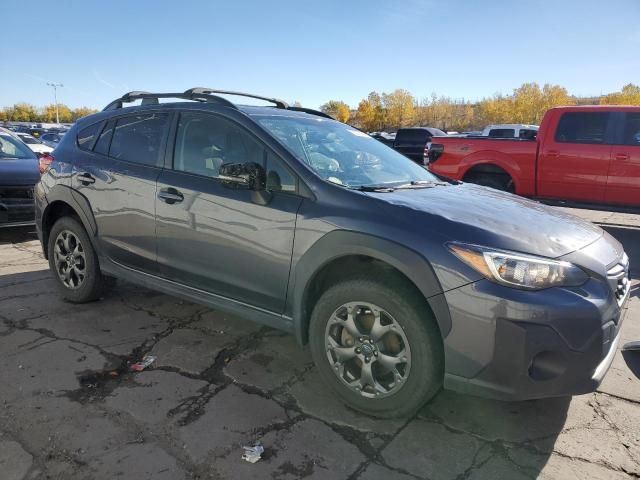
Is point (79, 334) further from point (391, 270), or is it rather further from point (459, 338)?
point (459, 338)

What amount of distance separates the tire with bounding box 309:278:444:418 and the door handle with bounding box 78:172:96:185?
2434 millimetres

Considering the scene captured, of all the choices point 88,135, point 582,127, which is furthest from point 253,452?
point 582,127

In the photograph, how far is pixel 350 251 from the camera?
2.66 m

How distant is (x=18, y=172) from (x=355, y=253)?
20.5ft

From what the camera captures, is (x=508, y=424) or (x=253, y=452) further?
(x=508, y=424)

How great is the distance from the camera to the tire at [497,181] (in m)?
8.91

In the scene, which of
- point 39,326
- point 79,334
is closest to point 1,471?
point 79,334

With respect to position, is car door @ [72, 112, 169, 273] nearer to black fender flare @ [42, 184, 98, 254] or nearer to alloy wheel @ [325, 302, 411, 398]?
black fender flare @ [42, 184, 98, 254]

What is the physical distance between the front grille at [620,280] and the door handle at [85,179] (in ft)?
12.4

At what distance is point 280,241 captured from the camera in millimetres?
2959

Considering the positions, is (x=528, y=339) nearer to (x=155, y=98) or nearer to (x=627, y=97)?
(x=155, y=98)

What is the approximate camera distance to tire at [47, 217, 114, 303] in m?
4.27

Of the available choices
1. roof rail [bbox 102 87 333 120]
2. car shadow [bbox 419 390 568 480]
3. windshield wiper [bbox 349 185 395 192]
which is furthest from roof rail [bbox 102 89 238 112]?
car shadow [bbox 419 390 568 480]

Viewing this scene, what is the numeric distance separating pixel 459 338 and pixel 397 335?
0.34m
